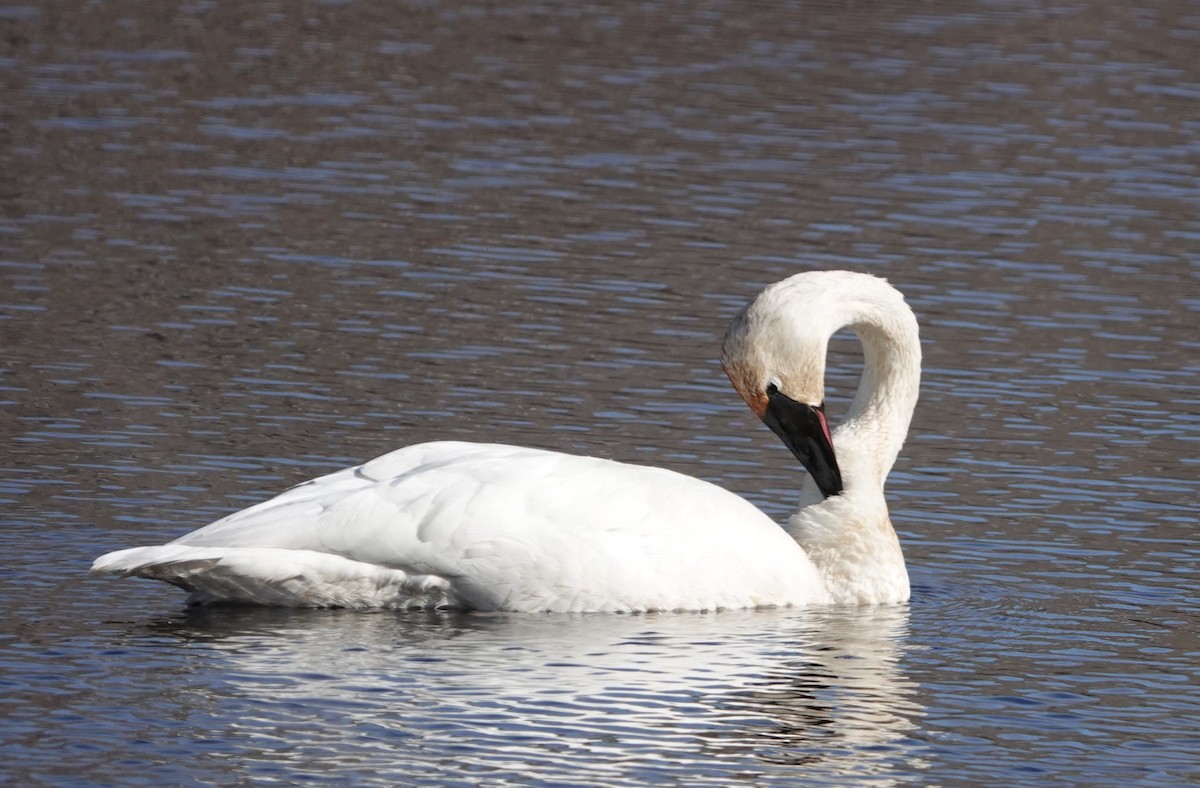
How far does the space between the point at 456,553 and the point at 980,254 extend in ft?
33.9

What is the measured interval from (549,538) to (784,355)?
5.44ft

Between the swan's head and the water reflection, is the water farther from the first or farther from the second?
the swan's head

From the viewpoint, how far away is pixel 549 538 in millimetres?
10406

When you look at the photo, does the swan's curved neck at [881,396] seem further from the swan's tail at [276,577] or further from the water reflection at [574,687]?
the swan's tail at [276,577]

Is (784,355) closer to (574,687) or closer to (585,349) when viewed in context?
(574,687)

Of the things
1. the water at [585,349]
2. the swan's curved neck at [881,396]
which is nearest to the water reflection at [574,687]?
the water at [585,349]

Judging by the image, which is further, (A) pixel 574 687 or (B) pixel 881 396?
(B) pixel 881 396

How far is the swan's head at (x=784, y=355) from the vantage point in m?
11.3

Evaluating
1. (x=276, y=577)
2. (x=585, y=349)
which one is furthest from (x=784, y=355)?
(x=585, y=349)

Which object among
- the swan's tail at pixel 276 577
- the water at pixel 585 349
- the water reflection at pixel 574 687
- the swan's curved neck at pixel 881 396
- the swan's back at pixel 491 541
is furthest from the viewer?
the swan's curved neck at pixel 881 396

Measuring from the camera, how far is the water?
9.06 meters

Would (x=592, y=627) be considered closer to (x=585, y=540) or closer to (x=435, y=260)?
(x=585, y=540)

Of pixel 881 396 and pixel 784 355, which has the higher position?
pixel 784 355

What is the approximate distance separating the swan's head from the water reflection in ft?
3.50
